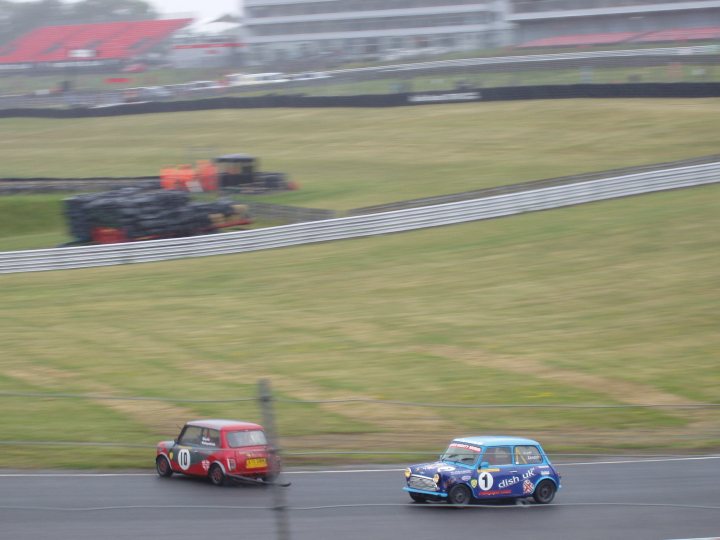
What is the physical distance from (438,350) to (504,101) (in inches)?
1475

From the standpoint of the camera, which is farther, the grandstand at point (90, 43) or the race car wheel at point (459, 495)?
the grandstand at point (90, 43)

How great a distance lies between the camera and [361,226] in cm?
3014

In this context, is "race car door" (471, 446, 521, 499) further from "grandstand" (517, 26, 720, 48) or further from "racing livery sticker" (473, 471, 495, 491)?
"grandstand" (517, 26, 720, 48)

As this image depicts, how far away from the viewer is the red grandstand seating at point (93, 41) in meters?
122

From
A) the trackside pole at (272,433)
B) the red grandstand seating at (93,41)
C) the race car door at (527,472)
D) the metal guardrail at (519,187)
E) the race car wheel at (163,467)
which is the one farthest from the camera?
the red grandstand seating at (93,41)

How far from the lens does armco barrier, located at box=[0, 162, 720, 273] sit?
92.4 feet

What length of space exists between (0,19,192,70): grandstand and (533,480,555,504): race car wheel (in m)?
112

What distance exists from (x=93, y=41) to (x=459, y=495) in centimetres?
12575

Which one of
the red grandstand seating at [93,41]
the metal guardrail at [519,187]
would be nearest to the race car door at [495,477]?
the metal guardrail at [519,187]

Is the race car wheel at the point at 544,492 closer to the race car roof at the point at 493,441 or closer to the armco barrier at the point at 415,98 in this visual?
the race car roof at the point at 493,441

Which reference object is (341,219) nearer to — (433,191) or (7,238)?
(433,191)

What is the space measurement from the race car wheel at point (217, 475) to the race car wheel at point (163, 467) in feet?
2.00

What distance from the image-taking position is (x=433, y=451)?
12.9 metres

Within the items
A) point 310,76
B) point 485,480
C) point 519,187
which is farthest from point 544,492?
point 310,76
